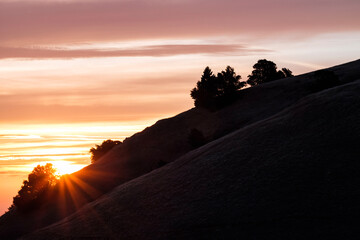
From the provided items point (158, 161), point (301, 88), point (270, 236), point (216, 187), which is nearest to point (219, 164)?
point (216, 187)

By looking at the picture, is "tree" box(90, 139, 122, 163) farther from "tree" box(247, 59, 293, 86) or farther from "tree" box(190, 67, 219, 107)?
"tree" box(247, 59, 293, 86)

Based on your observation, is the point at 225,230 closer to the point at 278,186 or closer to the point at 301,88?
the point at 278,186

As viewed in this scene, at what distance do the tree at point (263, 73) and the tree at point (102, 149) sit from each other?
1367 inches

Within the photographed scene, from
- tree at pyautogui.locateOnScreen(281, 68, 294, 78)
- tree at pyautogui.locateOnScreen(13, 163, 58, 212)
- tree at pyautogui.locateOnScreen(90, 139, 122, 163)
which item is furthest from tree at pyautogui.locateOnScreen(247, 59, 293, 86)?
tree at pyautogui.locateOnScreen(13, 163, 58, 212)

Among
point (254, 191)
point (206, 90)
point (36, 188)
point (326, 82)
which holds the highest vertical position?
point (206, 90)

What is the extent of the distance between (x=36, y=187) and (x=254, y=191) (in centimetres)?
4790

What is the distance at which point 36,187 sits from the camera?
3091 inches

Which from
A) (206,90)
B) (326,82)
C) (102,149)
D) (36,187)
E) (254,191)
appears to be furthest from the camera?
(102,149)

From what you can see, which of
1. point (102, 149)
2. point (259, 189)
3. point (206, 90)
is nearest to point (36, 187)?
point (102, 149)

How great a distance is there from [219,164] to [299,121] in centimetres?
1001

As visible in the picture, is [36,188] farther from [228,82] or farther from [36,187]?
[228,82]

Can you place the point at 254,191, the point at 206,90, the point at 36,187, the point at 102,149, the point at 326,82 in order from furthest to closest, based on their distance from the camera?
the point at 102,149 → the point at 206,90 → the point at 36,187 → the point at 326,82 → the point at 254,191

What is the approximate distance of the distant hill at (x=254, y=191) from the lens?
35.4 m

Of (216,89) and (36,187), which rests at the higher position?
(216,89)
